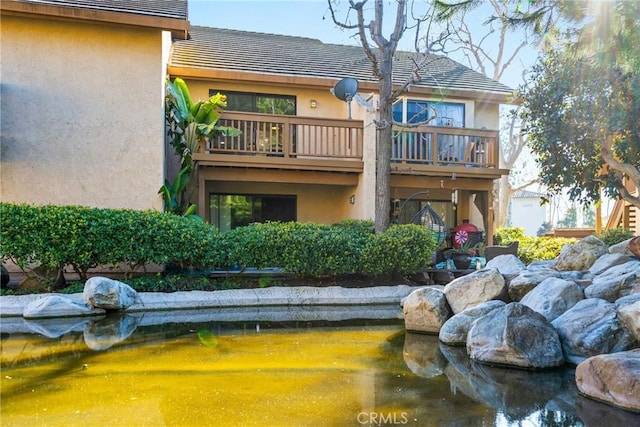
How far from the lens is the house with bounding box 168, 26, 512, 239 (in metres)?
11.4

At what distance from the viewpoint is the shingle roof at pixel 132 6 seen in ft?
31.6

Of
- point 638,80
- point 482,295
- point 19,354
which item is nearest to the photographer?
point 19,354

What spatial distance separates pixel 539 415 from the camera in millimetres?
3582

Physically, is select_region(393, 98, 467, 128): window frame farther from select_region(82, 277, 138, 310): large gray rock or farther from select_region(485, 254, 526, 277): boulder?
select_region(82, 277, 138, 310): large gray rock

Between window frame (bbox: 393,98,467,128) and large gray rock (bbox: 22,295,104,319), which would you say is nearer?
large gray rock (bbox: 22,295,104,319)

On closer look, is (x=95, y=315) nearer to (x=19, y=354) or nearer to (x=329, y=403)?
(x=19, y=354)

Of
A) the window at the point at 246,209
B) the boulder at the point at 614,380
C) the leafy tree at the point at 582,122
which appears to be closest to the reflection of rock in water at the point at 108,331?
the boulder at the point at 614,380

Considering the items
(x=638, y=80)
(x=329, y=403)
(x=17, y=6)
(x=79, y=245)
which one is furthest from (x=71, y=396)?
(x=638, y=80)

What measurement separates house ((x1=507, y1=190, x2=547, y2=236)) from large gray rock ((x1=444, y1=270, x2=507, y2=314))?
120ft

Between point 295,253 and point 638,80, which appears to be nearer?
point 638,80

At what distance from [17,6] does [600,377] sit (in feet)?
38.1

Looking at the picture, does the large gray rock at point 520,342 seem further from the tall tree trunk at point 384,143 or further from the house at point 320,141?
the house at point 320,141

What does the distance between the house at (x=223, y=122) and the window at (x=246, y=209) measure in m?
0.03

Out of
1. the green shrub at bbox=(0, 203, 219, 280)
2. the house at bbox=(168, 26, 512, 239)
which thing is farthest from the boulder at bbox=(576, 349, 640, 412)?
the house at bbox=(168, 26, 512, 239)
